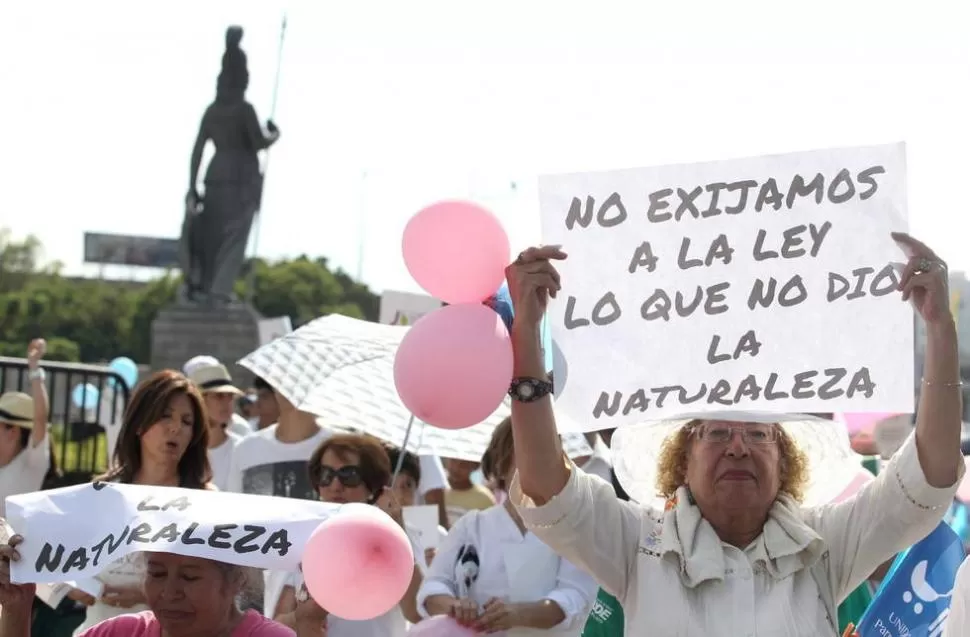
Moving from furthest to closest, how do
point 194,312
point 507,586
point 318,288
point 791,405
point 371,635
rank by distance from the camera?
1. point 318,288
2. point 194,312
3. point 507,586
4. point 371,635
5. point 791,405

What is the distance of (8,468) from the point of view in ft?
22.1

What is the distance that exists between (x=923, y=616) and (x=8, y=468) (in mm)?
4450

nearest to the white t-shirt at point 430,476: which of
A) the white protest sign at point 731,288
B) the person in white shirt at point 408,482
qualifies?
the person in white shirt at point 408,482

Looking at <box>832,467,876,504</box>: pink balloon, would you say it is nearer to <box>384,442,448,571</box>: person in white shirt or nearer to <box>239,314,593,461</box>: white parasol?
<box>239,314,593,461</box>: white parasol

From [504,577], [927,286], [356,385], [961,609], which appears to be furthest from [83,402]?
[961,609]

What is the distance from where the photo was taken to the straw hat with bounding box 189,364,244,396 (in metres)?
7.40

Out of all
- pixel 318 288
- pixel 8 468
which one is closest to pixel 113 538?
pixel 8 468

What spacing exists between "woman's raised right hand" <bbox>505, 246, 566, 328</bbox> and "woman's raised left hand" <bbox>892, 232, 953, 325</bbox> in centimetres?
73

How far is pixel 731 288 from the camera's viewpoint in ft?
10.7

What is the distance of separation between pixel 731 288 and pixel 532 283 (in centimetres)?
49

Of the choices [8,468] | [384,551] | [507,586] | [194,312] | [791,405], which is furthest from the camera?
[194,312]

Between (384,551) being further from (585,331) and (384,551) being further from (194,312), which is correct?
(194,312)

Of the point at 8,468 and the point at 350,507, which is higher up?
the point at 350,507

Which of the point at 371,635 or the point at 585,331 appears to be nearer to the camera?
the point at 585,331
